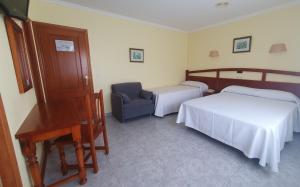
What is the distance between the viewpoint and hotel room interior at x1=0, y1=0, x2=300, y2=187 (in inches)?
58.5

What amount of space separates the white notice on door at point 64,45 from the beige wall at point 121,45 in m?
0.35

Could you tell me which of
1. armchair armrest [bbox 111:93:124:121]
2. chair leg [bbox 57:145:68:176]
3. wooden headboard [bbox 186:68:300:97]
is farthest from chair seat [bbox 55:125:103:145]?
wooden headboard [bbox 186:68:300:97]

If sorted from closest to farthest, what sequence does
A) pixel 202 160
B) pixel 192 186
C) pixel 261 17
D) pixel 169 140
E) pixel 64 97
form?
1. pixel 192 186
2. pixel 202 160
3. pixel 169 140
4. pixel 64 97
5. pixel 261 17

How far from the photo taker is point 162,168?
1.81m

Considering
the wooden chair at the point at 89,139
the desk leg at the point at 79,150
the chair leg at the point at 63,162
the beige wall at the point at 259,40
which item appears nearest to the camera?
the desk leg at the point at 79,150

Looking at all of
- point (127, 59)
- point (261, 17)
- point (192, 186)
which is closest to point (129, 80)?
→ point (127, 59)

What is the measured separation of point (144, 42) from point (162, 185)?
11.2 ft

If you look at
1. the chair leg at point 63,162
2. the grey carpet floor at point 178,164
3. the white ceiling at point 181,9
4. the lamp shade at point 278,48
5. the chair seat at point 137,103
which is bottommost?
the grey carpet floor at point 178,164

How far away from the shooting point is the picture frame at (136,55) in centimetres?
375

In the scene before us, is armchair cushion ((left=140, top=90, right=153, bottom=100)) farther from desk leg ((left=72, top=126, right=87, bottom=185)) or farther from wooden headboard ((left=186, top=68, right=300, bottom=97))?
desk leg ((left=72, top=126, right=87, bottom=185))

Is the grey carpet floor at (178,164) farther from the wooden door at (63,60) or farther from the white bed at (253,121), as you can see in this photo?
the wooden door at (63,60)

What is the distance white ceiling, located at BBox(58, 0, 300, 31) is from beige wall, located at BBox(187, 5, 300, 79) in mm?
224

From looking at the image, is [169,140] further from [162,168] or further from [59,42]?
[59,42]

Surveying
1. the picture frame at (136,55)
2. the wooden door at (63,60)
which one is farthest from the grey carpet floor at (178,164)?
the picture frame at (136,55)
